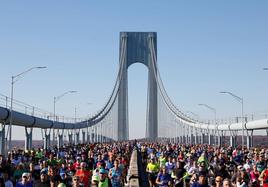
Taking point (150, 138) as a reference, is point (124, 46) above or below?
above

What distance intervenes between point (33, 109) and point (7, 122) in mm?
8987

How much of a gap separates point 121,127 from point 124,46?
19.9 metres

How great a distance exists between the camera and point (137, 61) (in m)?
128

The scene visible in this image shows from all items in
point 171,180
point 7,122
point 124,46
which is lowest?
point 171,180

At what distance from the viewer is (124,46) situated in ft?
428

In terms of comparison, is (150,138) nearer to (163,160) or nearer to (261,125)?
(261,125)

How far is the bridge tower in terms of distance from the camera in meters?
120

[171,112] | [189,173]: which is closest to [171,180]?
[189,173]

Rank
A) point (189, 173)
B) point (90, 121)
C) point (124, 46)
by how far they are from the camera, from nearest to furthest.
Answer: point (189, 173) < point (90, 121) < point (124, 46)

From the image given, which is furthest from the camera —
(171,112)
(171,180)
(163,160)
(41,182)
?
(171,112)

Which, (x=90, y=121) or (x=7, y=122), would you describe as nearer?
(x=7, y=122)

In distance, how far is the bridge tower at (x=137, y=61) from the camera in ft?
392

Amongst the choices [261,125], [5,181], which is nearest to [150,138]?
[261,125]

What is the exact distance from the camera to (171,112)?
340 feet
